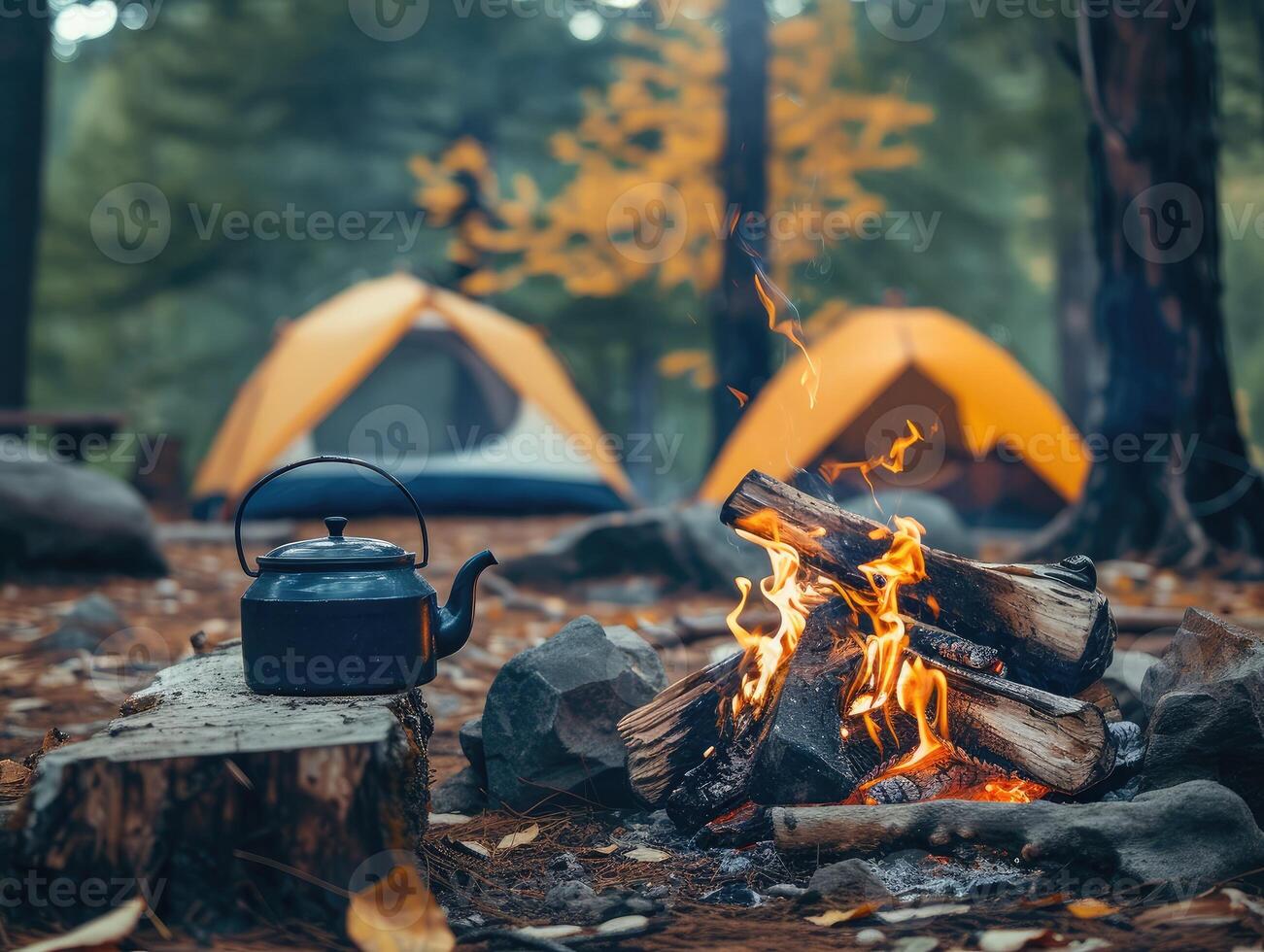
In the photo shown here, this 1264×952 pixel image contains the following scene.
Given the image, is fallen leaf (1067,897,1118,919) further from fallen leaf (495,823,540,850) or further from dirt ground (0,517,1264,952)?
fallen leaf (495,823,540,850)

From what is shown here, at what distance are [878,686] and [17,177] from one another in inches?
415

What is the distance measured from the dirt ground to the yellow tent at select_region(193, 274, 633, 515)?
773mm

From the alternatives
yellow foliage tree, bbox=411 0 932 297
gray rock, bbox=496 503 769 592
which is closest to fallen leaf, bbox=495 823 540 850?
gray rock, bbox=496 503 769 592

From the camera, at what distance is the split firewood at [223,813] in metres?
2.12

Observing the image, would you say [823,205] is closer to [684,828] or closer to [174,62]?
[174,62]

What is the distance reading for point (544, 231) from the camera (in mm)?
15336

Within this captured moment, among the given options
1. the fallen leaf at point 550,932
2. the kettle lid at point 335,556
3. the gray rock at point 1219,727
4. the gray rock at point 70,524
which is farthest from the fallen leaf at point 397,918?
the gray rock at point 70,524

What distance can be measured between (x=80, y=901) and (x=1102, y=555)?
19.9 feet

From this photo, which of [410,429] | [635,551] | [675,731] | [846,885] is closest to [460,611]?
[675,731]

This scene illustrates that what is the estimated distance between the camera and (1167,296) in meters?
6.68

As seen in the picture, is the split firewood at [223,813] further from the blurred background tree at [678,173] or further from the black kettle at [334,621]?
the blurred background tree at [678,173]

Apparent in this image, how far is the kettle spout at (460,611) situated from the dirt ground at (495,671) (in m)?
0.49

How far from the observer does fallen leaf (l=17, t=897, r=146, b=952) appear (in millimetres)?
1980

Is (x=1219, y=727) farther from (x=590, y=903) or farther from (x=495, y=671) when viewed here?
(x=495, y=671)
